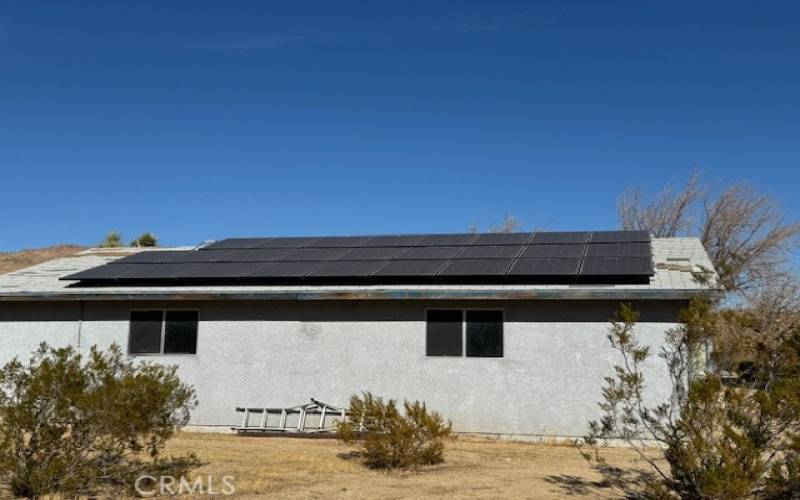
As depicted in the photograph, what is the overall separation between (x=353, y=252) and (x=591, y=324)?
5.38m

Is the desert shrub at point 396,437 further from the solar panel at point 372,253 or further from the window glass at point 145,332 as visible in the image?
the window glass at point 145,332

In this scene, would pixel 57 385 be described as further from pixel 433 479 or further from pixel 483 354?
pixel 483 354

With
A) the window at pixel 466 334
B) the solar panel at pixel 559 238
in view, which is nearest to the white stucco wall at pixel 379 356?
the window at pixel 466 334

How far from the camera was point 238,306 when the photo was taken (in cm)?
1392

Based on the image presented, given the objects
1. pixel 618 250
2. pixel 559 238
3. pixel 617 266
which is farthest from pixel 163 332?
pixel 618 250

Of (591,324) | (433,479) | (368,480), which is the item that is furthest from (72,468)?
(591,324)

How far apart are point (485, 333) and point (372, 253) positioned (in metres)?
3.47

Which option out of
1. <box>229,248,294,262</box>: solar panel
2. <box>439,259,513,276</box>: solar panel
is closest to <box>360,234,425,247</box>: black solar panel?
<box>229,248,294,262</box>: solar panel

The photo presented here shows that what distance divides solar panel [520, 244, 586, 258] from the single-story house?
1.5 inches

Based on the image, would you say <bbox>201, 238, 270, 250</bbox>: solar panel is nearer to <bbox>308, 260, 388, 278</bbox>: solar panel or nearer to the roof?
the roof

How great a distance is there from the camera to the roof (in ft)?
39.2

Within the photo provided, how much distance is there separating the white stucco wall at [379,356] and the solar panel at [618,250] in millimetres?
1501

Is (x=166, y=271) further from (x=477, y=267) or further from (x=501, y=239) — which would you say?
(x=501, y=239)

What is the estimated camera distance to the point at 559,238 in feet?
51.9
